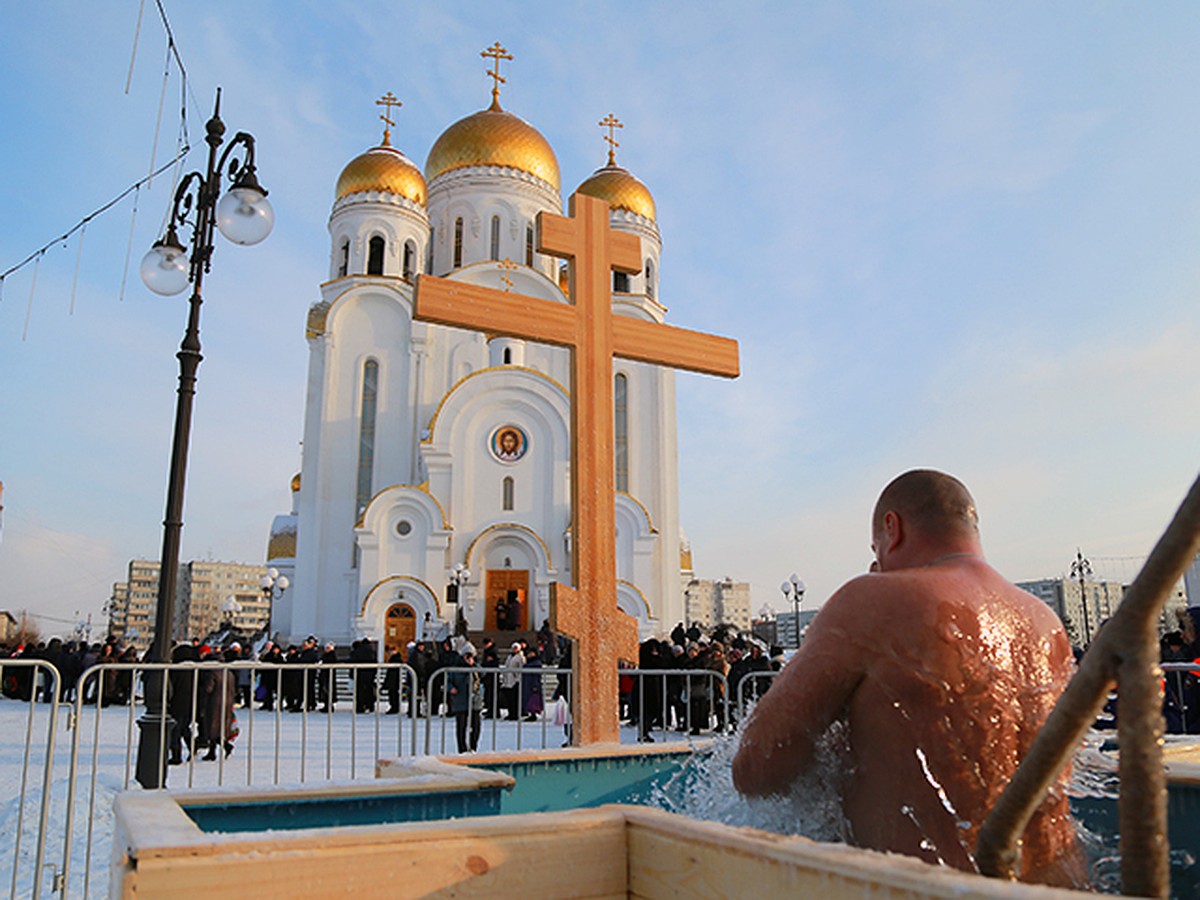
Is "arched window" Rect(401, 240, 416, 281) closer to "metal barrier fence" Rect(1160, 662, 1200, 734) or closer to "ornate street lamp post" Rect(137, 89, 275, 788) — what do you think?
"ornate street lamp post" Rect(137, 89, 275, 788)

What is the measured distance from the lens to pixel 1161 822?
1141mm

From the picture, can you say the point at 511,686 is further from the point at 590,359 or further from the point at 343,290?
the point at 343,290

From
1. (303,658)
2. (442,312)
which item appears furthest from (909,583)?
(303,658)

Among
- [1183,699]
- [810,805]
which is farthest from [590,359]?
[1183,699]

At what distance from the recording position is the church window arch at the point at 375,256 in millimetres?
32812

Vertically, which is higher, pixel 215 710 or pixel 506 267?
pixel 506 267

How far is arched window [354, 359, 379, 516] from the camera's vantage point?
30.6m

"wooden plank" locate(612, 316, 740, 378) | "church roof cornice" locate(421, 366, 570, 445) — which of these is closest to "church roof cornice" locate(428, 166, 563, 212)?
"church roof cornice" locate(421, 366, 570, 445)

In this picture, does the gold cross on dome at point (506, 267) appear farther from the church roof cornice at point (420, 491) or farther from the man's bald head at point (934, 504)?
the man's bald head at point (934, 504)

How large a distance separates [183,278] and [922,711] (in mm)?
8167

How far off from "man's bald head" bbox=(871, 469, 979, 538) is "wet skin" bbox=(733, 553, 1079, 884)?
0.18 meters

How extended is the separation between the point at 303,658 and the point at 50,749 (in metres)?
13.1

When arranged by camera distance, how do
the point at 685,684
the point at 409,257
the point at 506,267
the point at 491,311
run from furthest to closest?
the point at 409,257 < the point at 506,267 < the point at 685,684 < the point at 491,311

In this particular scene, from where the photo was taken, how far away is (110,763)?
10453 mm
